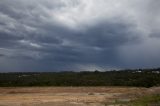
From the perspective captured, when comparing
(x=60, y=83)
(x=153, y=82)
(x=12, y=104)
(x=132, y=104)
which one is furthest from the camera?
(x=60, y=83)

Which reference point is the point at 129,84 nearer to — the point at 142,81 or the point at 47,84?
the point at 142,81

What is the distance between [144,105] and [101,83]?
2000 inches

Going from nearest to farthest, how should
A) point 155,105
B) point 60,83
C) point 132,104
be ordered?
1. point 155,105
2. point 132,104
3. point 60,83

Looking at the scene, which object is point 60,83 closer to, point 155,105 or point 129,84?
point 129,84

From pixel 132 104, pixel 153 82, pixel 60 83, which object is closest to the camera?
pixel 132 104

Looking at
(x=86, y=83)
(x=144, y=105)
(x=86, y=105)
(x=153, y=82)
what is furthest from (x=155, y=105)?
(x=86, y=83)

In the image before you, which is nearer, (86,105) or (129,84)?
(86,105)

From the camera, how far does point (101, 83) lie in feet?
284

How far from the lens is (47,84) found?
82.8 m

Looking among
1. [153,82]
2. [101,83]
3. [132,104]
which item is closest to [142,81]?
[153,82]

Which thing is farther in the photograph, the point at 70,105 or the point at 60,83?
the point at 60,83

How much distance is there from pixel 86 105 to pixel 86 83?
48387 mm

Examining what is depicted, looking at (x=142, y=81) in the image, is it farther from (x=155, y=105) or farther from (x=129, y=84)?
(x=155, y=105)

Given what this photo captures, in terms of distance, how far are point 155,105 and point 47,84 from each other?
50.6m
